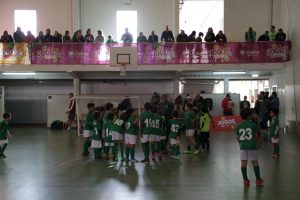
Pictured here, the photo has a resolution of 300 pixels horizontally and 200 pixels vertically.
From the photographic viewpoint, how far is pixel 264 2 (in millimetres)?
24016

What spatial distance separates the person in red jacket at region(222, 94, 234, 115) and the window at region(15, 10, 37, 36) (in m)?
13.7

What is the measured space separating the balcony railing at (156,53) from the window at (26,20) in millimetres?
5148

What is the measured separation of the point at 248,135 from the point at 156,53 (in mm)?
13088

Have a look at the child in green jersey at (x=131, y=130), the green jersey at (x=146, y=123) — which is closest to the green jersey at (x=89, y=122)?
the child in green jersey at (x=131, y=130)

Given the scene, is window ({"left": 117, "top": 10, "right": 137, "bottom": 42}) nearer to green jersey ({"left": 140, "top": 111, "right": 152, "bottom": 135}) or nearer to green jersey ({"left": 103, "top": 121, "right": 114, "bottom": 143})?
green jersey ({"left": 103, "top": 121, "right": 114, "bottom": 143})

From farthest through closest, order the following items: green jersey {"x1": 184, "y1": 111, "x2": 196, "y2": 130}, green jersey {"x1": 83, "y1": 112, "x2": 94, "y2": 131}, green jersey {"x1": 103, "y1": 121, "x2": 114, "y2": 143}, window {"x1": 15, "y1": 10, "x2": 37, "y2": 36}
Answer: window {"x1": 15, "y1": 10, "x2": 37, "y2": 36} < green jersey {"x1": 184, "y1": 111, "x2": 196, "y2": 130} < green jersey {"x1": 83, "y1": 112, "x2": 94, "y2": 131} < green jersey {"x1": 103, "y1": 121, "x2": 114, "y2": 143}

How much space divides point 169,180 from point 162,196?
4.60 ft

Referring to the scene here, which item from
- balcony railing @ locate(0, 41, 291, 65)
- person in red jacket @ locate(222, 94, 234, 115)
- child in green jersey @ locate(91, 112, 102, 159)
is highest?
balcony railing @ locate(0, 41, 291, 65)

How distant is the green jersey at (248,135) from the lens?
7.84m

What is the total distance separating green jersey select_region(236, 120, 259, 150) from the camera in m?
7.84

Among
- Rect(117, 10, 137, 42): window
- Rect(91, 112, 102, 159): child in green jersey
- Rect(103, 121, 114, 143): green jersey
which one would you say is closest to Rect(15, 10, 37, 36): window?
Rect(117, 10, 137, 42): window

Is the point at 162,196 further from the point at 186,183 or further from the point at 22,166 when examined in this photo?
the point at 22,166

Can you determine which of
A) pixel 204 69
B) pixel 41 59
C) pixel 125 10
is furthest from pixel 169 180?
pixel 125 10

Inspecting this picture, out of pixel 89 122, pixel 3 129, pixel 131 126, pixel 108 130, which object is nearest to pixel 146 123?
pixel 131 126
